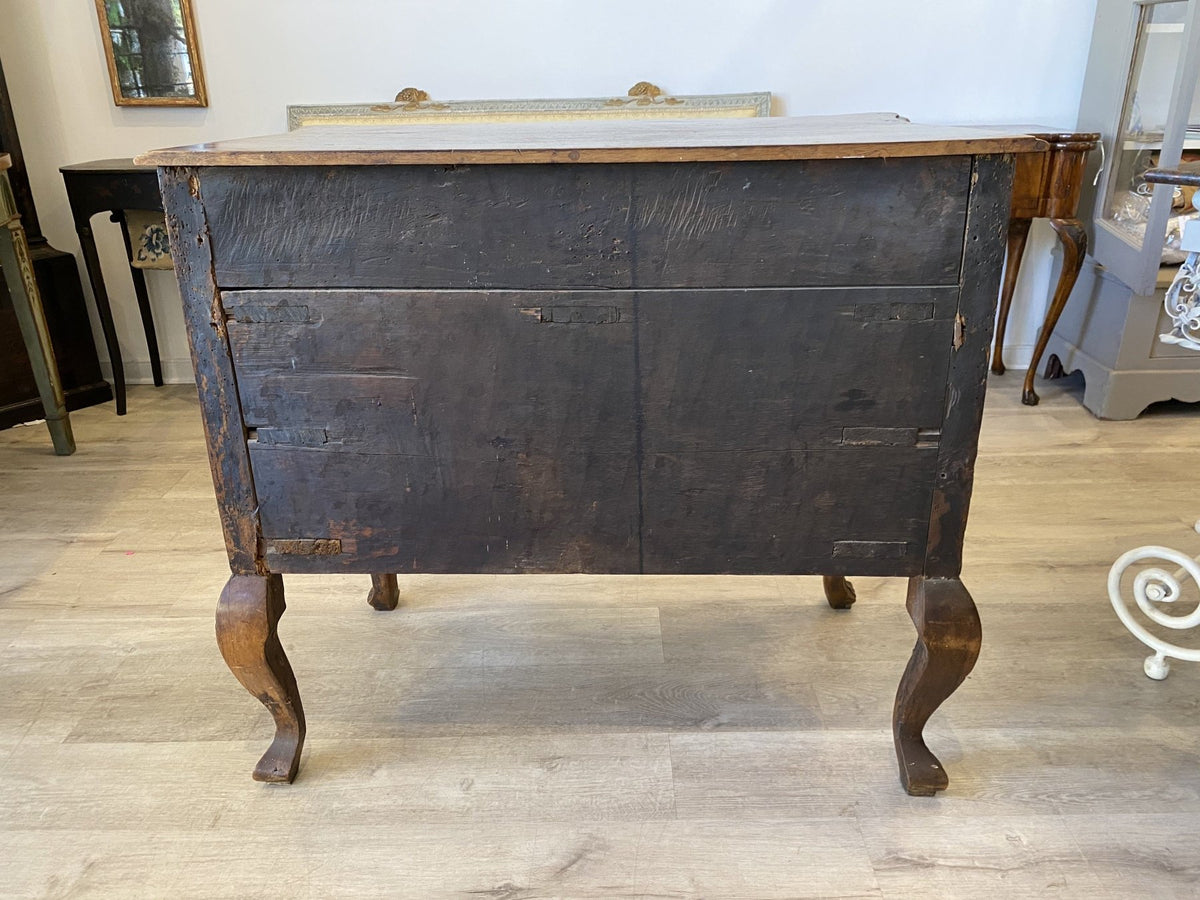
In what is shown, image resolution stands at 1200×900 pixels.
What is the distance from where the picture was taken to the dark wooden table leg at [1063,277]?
2.59 metres

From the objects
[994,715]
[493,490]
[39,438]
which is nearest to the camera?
[493,490]

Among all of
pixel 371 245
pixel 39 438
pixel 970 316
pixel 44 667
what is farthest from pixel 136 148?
pixel 970 316

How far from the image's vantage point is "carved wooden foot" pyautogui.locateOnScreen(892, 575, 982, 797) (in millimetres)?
1201

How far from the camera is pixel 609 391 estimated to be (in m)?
1.12

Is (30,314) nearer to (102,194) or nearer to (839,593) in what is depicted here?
(102,194)

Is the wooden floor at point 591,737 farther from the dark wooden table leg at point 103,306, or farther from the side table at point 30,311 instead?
the dark wooden table leg at point 103,306

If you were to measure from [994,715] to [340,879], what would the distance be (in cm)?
101

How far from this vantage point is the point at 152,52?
2836mm

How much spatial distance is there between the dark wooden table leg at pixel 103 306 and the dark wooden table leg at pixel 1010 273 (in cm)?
269

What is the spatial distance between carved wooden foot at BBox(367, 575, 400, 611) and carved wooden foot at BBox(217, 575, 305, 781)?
1.39ft

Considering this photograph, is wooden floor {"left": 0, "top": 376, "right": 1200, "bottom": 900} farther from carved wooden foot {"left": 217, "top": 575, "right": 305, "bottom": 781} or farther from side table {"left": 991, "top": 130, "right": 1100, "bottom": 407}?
side table {"left": 991, "top": 130, "right": 1100, "bottom": 407}

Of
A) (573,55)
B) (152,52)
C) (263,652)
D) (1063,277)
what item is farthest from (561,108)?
(263,652)

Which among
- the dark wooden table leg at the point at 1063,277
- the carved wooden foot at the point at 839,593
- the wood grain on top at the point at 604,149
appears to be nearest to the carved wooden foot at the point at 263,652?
the wood grain on top at the point at 604,149

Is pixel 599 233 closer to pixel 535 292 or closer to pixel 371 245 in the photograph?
pixel 535 292
